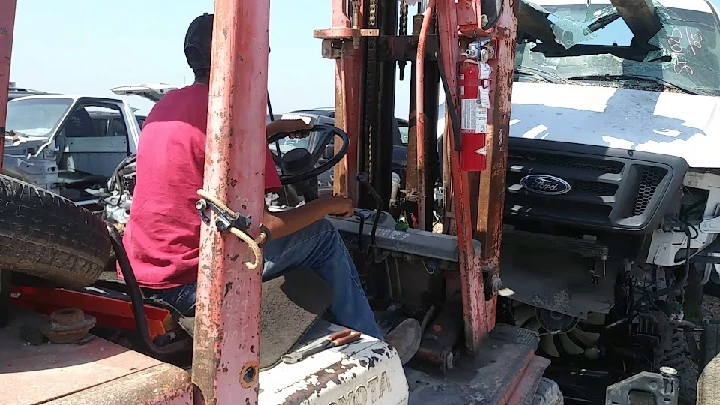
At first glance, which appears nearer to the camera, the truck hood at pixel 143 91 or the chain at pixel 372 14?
the chain at pixel 372 14

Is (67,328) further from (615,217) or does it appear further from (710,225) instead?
(710,225)

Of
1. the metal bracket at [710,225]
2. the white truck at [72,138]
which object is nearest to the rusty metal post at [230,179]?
the metal bracket at [710,225]

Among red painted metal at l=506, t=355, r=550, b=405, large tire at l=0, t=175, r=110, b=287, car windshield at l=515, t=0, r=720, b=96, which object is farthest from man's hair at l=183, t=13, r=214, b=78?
car windshield at l=515, t=0, r=720, b=96

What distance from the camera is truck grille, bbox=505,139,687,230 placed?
4.05 metres

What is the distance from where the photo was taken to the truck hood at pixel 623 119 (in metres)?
4.32

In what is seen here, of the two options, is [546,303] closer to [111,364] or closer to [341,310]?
[341,310]

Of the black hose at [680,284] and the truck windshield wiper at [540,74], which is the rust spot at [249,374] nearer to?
the black hose at [680,284]

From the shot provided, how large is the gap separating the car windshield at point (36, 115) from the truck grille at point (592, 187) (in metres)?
6.80

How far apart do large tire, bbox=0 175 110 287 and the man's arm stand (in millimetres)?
466

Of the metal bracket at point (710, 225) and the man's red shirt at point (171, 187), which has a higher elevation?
the man's red shirt at point (171, 187)

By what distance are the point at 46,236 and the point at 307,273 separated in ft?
3.48

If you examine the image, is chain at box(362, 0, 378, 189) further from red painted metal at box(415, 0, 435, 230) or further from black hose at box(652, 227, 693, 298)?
black hose at box(652, 227, 693, 298)

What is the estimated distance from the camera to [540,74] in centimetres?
555

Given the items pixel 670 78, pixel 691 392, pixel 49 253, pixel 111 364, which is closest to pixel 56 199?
pixel 49 253
